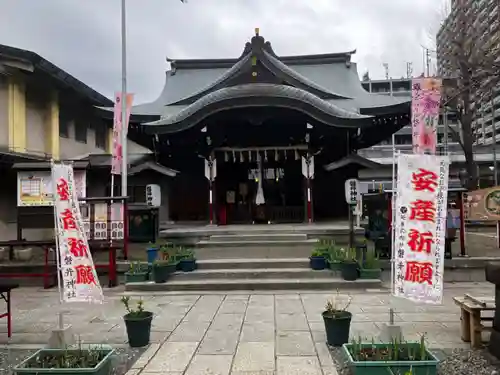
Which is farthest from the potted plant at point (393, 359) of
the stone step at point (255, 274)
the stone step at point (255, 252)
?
the stone step at point (255, 252)

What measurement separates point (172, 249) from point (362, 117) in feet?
24.9

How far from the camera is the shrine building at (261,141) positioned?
46.8 feet

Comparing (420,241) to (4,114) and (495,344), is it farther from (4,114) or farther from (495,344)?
(4,114)

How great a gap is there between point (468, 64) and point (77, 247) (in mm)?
6077

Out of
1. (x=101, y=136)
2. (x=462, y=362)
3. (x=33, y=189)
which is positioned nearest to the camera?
(x=462, y=362)

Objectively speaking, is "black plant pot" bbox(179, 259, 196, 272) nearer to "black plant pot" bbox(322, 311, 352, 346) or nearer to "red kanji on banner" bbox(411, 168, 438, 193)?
"black plant pot" bbox(322, 311, 352, 346)

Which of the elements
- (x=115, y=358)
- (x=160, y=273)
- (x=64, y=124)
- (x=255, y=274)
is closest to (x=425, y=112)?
(x=255, y=274)

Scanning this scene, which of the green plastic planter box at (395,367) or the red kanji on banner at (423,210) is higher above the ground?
the red kanji on banner at (423,210)

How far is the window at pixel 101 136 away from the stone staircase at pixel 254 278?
1374 centimetres

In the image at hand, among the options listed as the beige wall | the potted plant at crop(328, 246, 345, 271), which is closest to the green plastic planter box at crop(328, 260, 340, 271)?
the potted plant at crop(328, 246, 345, 271)

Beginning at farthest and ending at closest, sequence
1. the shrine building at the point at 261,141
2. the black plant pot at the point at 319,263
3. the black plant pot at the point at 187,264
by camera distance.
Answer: the shrine building at the point at 261,141, the black plant pot at the point at 187,264, the black plant pot at the point at 319,263

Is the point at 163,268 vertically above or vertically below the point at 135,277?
above

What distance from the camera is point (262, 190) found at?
641 inches

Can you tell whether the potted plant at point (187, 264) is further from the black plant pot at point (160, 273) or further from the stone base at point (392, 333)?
the stone base at point (392, 333)
